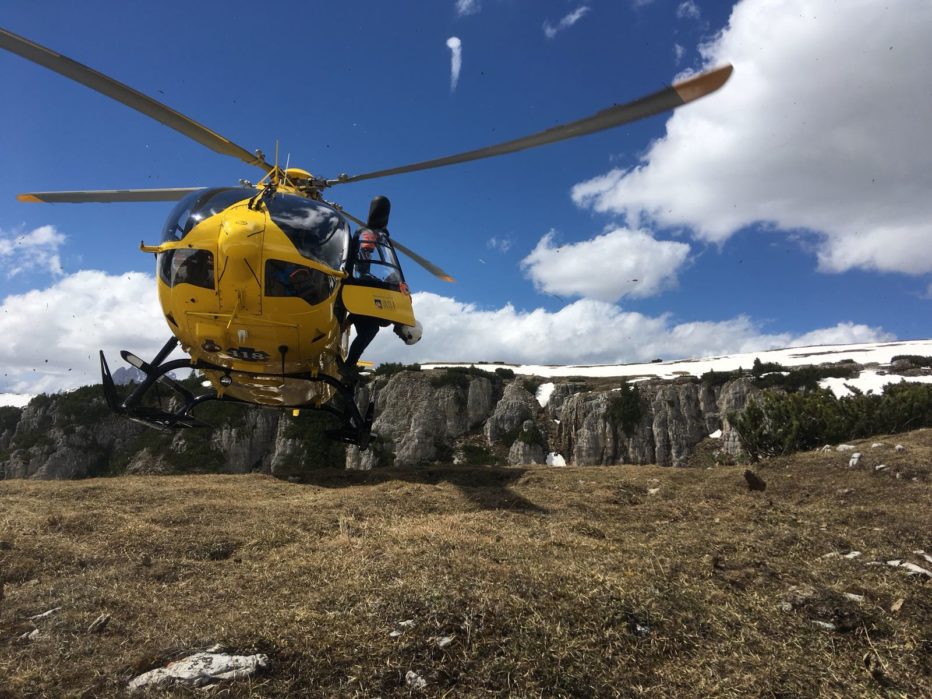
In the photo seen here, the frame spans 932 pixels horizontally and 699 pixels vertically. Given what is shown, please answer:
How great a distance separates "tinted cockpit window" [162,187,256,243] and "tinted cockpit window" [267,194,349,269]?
2.15 ft

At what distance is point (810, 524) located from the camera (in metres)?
7.68

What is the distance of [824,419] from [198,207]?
66.0 ft

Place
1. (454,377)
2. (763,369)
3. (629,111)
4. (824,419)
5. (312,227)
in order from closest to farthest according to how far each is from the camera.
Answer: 1. (629,111)
2. (312,227)
3. (824,419)
4. (763,369)
5. (454,377)

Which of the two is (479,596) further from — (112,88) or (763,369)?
(763,369)

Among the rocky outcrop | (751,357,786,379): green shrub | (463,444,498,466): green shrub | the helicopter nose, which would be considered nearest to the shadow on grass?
the helicopter nose

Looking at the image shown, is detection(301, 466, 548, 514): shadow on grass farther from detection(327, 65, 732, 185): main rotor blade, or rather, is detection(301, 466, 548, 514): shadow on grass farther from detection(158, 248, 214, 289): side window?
detection(327, 65, 732, 185): main rotor blade

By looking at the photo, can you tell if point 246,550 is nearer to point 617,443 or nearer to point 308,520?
point 308,520

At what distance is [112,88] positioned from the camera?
7117 mm

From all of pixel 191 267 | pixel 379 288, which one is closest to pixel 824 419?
pixel 379 288

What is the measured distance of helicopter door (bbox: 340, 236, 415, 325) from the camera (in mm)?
8891

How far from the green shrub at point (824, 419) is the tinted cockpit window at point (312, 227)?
16.8 metres

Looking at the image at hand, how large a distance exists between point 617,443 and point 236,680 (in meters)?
38.5

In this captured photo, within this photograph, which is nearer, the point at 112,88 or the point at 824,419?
the point at 112,88

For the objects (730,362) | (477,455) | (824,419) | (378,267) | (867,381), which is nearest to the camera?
(378,267)
